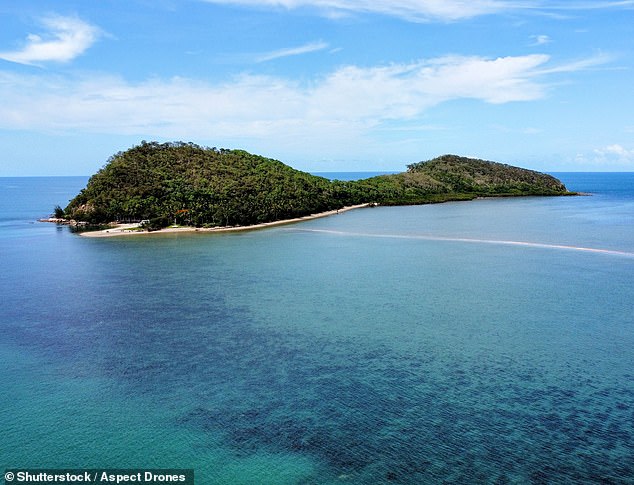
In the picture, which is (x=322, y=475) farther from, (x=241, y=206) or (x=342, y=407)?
(x=241, y=206)

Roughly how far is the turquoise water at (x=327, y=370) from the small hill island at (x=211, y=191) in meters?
36.8

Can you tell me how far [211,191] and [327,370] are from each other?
7470 cm

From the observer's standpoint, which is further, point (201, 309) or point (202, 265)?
point (202, 265)

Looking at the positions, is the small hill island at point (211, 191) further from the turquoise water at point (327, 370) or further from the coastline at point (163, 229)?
the turquoise water at point (327, 370)

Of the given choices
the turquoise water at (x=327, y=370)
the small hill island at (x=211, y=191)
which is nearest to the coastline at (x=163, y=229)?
the small hill island at (x=211, y=191)

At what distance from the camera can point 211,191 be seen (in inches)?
3666

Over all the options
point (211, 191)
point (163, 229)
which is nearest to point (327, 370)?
point (163, 229)

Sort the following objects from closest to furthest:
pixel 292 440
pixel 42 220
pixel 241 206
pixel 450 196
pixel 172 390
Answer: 1. pixel 292 440
2. pixel 172 390
3. pixel 241 206
4. pixel 42 220
5. pixel 450 196

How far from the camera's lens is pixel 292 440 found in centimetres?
1703

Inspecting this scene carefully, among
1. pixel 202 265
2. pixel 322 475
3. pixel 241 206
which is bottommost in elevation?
pixel 322 475

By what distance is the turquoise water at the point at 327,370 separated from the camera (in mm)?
16219

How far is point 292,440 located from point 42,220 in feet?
296

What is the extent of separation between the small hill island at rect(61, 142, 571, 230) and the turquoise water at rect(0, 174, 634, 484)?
36.8 m

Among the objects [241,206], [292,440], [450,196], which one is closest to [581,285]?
[292,440]
